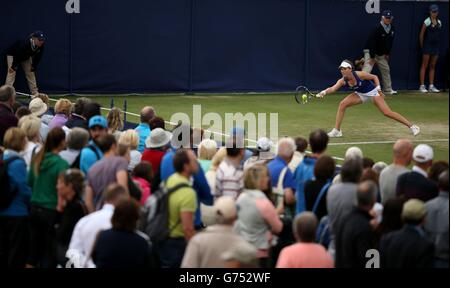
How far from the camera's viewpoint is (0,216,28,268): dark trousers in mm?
9977

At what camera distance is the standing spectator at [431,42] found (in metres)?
27.9

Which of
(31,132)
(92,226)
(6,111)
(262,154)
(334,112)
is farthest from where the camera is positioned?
(334,112)

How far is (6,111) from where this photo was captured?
13.1m

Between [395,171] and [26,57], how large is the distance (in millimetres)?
15620

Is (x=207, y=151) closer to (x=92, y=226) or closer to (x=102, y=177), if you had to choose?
(x=102, y=177)

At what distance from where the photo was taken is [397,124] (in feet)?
71.1

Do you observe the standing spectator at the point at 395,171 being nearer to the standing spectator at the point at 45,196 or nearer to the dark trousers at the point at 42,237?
the standing spectator at the point at 45,196

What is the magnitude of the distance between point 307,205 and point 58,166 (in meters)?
2.63

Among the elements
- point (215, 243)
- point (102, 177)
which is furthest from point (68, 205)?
point (215, 243)

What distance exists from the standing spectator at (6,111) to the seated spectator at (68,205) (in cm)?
377

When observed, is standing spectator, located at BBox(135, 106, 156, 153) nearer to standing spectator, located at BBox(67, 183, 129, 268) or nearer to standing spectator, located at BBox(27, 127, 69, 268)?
standing spectator, located at BBox(27, 127, 69, 268)

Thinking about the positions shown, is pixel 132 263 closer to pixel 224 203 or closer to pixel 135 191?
pixel 224 203

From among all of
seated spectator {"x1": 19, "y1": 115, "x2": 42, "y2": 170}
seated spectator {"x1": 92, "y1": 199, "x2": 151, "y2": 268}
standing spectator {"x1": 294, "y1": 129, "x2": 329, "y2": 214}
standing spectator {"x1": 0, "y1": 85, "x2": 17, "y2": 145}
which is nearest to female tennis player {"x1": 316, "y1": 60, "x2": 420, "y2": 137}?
standing spectator {"x1": 0, "y1": 85, "x2": 17, "y2": 145}

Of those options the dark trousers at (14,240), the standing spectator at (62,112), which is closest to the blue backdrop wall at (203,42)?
the standing spectator at (62,112)
